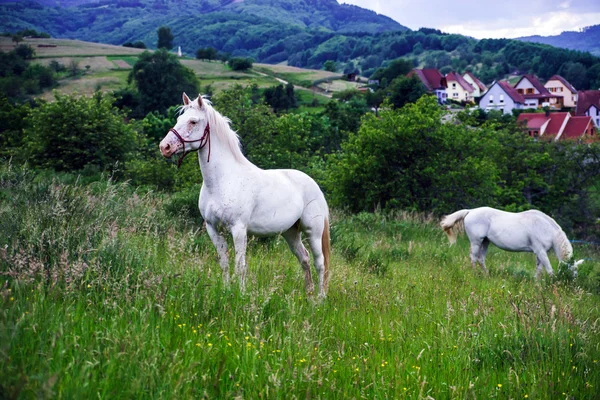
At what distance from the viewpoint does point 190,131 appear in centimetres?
525

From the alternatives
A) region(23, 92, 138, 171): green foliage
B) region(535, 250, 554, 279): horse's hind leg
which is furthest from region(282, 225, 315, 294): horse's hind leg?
A: region(23, 92, 138, 171): green foliage

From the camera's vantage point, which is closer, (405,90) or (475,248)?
(475,248)

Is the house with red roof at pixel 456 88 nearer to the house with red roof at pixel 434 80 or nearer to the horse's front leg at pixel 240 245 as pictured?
the house with red roof at pixel 434 80

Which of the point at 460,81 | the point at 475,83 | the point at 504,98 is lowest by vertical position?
the point at 504,98

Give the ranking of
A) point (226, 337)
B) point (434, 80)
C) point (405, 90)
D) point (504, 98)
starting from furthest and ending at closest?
point (434, 80) < point (504, 98) < point (405, 90) < point (226, 337)

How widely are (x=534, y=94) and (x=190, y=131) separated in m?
116

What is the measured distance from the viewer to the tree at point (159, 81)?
65.0 m

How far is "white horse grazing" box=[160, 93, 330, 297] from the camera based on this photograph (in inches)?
203

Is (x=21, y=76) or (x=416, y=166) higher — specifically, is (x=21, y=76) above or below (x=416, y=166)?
below

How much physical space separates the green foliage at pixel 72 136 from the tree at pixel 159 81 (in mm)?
43539

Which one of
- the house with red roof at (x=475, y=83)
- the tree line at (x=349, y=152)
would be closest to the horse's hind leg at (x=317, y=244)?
the tree line at (x=349, y=152)

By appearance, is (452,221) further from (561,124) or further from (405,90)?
(561,124)

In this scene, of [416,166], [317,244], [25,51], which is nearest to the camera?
[317,244]

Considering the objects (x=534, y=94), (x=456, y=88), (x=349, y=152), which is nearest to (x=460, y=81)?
(x=456, y=88)
